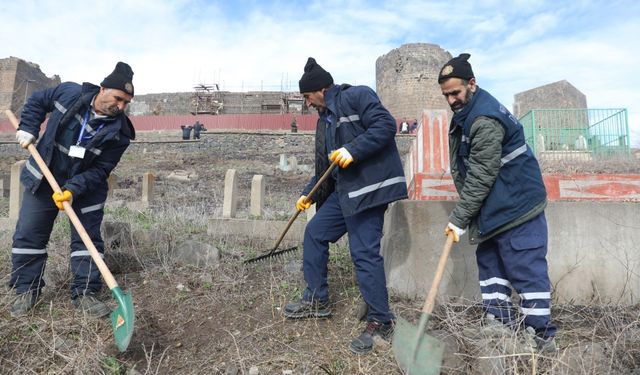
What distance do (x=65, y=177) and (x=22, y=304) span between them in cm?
90

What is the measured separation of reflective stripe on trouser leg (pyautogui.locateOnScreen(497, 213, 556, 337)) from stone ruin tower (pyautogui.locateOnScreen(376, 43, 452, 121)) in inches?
1027

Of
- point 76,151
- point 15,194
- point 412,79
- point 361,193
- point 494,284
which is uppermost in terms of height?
point 412,79

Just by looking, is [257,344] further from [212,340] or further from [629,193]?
[629,193]

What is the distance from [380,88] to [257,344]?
28.9 metres

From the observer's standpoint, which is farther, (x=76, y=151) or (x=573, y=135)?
(x=573, y=135)

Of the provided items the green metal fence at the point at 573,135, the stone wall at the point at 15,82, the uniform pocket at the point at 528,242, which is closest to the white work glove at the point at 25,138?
the uniform pocket at the point at 528,242

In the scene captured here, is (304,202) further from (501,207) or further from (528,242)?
(528,242)

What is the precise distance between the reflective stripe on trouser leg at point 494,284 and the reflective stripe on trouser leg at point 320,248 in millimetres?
921

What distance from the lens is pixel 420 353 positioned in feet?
7.74

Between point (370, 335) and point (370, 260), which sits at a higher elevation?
point (370, 260)

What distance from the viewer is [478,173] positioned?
8.69 feet

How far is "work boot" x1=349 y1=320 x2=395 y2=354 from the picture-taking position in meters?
2.69

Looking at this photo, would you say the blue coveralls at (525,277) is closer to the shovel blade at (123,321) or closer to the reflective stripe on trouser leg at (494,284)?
the reflective stripe on trouser leg at (494,284)

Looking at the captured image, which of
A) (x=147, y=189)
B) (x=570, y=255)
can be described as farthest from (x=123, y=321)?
(x=147, y=189)
